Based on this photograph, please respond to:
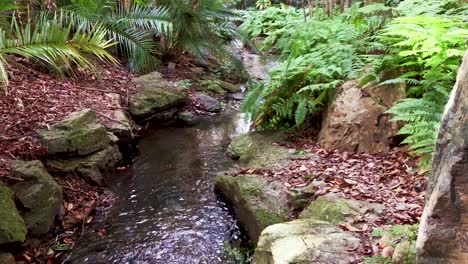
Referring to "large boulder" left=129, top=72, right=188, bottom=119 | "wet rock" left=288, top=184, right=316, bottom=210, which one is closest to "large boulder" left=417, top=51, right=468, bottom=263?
"wet rock" left=288, top=184, right=316, bottom=210

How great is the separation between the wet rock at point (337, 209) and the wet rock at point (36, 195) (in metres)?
2.33

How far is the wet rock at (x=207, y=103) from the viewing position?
791cm

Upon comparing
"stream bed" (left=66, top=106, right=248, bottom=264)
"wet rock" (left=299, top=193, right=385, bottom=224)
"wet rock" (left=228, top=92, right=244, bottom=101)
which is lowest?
"stream bed" (left=66, top=106, right=248, bottom=264)

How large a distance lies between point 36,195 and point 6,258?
0.68m

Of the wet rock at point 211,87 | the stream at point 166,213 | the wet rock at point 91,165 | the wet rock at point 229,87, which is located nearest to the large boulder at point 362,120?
the stream at point 166,213

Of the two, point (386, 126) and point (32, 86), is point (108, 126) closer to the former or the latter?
point (32, 86)

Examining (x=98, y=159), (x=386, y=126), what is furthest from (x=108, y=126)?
(x=386, y=126)

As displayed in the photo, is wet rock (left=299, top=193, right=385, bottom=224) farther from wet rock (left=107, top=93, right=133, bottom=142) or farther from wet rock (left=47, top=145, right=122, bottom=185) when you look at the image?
wet rock (left=107, top=93, right=133, bottom=142)

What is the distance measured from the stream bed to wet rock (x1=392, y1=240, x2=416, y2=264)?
160cm

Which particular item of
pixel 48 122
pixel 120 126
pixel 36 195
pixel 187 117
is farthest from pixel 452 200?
pixel 187 117

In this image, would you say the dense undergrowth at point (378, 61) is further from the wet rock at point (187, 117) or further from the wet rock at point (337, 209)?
the wet rock at point (187, 117)

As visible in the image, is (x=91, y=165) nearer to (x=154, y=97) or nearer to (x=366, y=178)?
(x=154, y=97)

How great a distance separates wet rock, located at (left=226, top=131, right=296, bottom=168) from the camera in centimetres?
466

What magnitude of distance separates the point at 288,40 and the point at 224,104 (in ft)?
8.15
